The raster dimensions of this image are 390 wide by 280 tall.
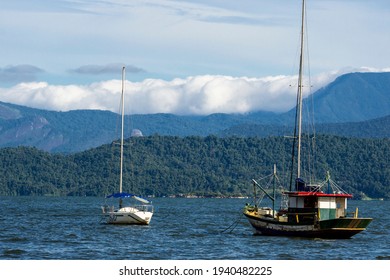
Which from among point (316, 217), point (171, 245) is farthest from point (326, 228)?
point (171, 245)

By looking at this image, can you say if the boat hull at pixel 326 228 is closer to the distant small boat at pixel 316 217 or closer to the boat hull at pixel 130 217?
the distant small boat at pixel 316 217

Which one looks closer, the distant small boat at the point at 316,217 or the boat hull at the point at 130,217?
the distant small boat at the point at 316,217

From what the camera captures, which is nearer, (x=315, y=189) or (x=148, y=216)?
(x=315, y=189)

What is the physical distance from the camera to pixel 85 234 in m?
94.7

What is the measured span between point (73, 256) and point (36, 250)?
5.91 m

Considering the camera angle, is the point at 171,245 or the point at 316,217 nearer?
the point at 171,245

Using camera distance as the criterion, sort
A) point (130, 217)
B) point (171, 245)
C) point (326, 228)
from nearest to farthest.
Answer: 1. point (171, 245)
2. point (326, 228)
3. point (130, 217)

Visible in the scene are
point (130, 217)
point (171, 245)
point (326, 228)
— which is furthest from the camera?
point (130, 217)

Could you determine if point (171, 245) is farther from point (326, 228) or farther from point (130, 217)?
point (130, 217)

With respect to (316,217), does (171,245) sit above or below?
below

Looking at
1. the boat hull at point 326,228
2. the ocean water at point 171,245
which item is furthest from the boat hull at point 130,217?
the boat hull at point 326,228

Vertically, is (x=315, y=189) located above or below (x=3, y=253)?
above
